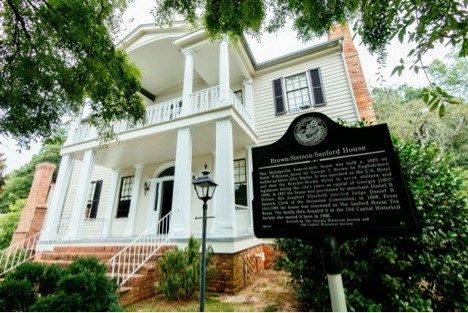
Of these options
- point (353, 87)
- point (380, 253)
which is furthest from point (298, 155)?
point (353, 87)

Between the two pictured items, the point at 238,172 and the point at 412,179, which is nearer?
the point at 412,179

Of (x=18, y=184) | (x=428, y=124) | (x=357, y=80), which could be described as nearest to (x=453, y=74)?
(x=428, y=124)

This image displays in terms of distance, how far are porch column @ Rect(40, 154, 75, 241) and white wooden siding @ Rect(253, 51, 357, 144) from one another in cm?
810

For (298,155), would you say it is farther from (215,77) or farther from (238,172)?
(215,77)

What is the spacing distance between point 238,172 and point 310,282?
6560 millimetres

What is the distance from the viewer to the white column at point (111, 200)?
1138 cm

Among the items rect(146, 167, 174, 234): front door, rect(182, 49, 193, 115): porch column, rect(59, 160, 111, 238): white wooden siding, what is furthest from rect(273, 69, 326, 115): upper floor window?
rect(59, 160, 111, 238): white wooden siding

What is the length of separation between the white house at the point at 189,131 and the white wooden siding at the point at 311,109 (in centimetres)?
4

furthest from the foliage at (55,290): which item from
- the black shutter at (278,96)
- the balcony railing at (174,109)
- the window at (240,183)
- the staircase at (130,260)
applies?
the black shutter at (278,96)

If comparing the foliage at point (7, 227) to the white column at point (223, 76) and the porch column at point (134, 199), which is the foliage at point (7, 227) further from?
the white column at point (223, 76)

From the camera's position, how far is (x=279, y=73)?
37.0 ft

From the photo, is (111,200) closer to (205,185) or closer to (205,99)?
(205,99)

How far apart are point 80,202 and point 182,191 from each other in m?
4.41

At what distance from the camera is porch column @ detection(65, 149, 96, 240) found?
8.75 meters
